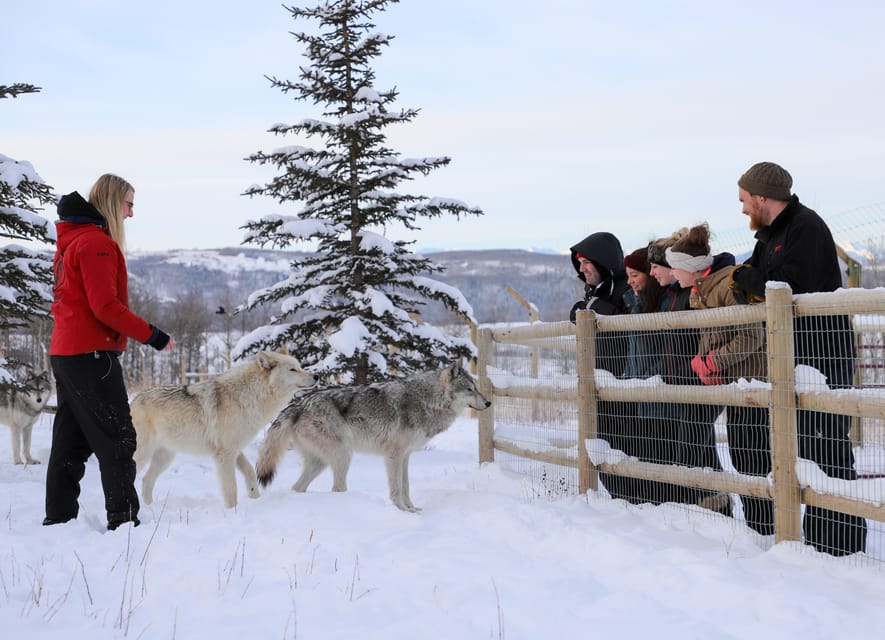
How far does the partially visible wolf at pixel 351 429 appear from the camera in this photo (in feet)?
22.4

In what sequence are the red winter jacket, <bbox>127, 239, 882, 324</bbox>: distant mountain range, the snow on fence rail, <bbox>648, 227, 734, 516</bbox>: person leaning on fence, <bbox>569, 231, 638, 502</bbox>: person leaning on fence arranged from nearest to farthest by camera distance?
1. the snow on fence rail
2. the red winter jacket
3. <bbox>648, 227, 734, 516</bbox>: person leaning on fence
4. <bbox>569, 231, 638, 502</bbox>: person leaning on fence
5. <bbox>127, 239, 882, 324</bbox>: distant mountain range

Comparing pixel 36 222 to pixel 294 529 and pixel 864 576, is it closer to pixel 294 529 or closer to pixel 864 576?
pixel 294 529

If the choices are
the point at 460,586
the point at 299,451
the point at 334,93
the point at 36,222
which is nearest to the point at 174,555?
the point at 460,586

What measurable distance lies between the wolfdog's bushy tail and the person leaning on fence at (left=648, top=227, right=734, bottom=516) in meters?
3.47

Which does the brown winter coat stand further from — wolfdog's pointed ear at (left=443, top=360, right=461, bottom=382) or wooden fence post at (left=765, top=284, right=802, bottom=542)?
wolfdog's pointed ear at (left=443, top=360, right=461, bottom=382)

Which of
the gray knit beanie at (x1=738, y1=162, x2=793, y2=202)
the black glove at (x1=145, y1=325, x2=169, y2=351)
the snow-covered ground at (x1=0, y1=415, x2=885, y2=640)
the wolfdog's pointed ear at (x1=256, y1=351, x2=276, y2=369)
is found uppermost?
the gray knit beanie at (x1=738, y1=162, x2=793, y2=202)

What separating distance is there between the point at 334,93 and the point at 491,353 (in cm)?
582

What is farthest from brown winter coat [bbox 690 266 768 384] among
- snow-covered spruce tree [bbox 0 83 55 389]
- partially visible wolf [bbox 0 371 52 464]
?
partially visible wolf [bbox 0 371 52 464]

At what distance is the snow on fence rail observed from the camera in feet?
12.8

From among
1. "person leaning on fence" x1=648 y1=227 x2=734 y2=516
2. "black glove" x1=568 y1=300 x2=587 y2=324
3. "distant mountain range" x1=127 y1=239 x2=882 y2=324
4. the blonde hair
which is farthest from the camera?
"distant mountain range" x1=127 y1=239 x2=882 y2=324

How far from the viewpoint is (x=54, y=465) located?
4832 millimetres

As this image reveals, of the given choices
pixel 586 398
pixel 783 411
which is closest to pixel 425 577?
pixel 783 411

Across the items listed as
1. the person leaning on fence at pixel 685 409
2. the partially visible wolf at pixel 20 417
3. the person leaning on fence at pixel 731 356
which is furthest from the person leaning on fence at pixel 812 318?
the partially visible wolf at pixel 20 417

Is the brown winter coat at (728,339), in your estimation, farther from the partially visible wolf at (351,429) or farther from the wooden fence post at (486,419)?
the wooden fence post at (486,419)
